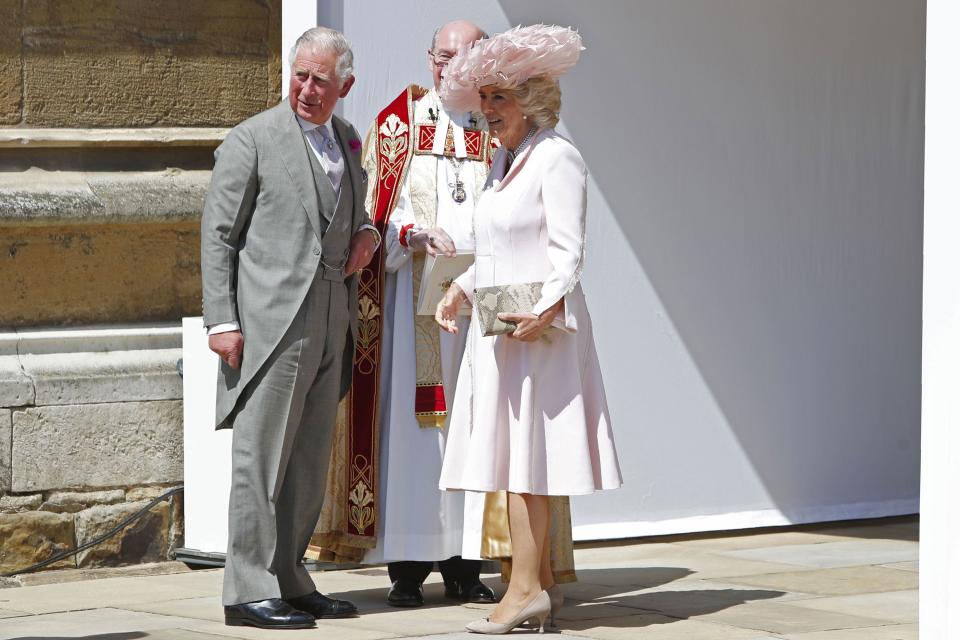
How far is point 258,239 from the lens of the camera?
17.5 ft

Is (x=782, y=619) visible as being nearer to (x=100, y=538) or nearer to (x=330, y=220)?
(x=330, y=220)

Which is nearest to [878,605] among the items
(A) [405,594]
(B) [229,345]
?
(A) [405,594]

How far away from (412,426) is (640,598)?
3.10ft

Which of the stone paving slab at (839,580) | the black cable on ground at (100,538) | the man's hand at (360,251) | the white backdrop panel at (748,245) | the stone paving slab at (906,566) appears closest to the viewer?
the man's hand at (360,251)

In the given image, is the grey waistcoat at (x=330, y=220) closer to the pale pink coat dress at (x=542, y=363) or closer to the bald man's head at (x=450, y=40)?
the pale pink coat dress at (x=542, y=363)

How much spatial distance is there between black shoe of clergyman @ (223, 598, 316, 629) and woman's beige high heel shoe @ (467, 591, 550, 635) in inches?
20.1

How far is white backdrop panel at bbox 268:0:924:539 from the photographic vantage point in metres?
7.30

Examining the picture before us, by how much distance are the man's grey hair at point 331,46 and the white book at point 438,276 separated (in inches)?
27.1

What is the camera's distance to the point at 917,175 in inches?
326

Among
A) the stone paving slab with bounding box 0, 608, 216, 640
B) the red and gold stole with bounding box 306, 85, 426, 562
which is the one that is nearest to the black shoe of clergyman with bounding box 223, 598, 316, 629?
the stone paving slab with bounding box 0, 608, 216, 640

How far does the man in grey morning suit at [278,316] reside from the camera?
5.30m

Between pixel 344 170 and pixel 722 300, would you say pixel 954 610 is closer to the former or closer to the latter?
pixel 344 170

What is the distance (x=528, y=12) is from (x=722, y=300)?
5.03ft

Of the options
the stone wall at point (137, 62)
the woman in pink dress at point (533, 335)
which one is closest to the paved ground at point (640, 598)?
the woman in pink dress at point (533, 335)
